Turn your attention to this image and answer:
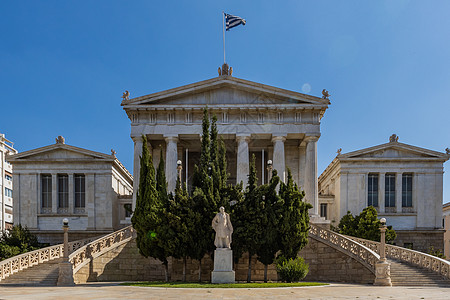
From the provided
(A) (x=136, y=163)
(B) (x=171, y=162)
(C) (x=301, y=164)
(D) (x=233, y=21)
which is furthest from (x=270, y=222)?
(D) (x=233, y=21)

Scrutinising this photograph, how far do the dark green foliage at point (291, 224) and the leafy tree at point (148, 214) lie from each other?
7138 millimetres

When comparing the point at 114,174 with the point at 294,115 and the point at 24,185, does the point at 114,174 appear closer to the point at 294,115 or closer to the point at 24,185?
the point at 24,185

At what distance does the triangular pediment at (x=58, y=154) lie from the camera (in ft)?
150

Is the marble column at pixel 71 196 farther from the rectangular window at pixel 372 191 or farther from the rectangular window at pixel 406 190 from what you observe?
the rectangular window at pixel 406 190

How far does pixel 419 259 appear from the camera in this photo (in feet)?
98.3

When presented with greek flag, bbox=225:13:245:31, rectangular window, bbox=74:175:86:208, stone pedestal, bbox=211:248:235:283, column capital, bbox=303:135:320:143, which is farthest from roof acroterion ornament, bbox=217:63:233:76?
stone pedestal, bbox=211:248:235:283

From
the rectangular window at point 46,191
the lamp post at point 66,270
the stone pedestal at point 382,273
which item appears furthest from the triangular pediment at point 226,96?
the stone pedestal at point 382,273

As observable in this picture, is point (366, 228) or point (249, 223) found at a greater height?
point (249, 223)

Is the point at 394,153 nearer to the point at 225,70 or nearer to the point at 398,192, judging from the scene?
the point at 398,192

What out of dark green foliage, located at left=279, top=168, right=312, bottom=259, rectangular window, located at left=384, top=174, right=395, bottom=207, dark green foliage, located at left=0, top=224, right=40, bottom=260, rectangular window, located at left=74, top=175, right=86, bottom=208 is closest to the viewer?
dark green foliage, located at left=279, top=168, right=312, bottom=259

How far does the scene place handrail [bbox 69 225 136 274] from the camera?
2869 centimetres

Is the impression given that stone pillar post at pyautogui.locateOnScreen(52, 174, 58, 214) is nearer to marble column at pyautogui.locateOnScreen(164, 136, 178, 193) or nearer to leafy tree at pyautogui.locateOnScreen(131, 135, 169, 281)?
marble column at pyautogui.locateOnScreen(164, 136, 178, 193)

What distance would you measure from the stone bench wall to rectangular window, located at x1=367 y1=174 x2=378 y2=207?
55.2 ft

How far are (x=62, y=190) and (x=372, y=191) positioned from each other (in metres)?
31.1
